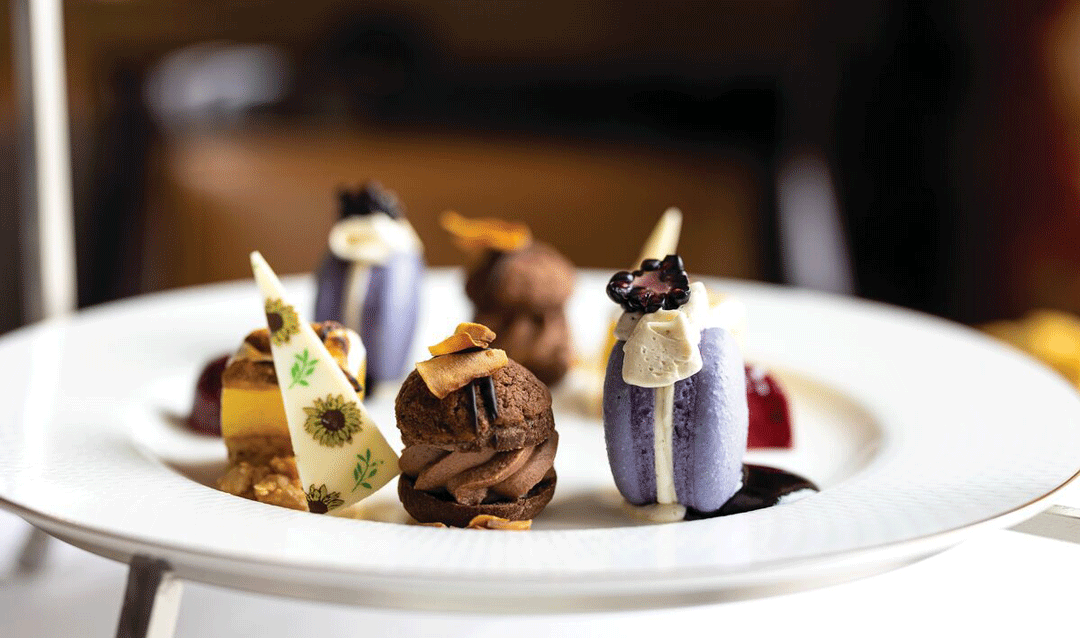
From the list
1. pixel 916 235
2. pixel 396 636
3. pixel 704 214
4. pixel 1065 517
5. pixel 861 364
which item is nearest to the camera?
pixel 1065 517

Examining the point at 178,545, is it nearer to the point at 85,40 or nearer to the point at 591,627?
the point at 591,627

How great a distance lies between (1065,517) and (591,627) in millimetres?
474

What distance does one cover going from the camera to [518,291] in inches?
63.2

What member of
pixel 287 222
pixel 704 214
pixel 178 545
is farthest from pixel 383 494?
pixel 704 214

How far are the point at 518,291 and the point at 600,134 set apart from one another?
2158 millimetres

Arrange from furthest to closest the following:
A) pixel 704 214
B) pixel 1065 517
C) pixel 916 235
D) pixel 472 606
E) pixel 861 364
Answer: pixel 704 214, pixel 916 235, pixel 861 364, pixel 1065 517, pixel 472 606

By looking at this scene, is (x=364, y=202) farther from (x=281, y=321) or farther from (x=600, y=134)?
(x=600, y=134)

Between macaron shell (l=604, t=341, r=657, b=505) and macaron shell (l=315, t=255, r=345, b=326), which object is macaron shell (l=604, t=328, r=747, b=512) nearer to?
macaron shell (l=604, t=341, r=657, b=505)

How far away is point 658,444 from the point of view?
115 cm

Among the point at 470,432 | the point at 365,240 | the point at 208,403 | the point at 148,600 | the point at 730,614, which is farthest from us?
the point at 365,240

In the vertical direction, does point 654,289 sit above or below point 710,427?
→ above

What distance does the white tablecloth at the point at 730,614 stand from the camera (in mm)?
1229

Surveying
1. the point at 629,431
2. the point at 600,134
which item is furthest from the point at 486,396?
the point at 600,134

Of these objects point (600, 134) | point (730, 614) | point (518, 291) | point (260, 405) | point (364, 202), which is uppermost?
point (600, 134)
